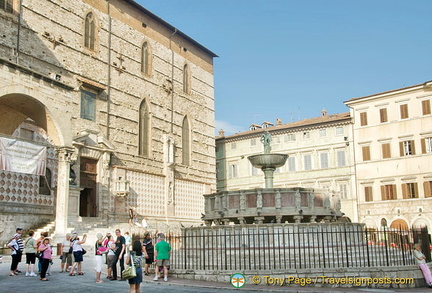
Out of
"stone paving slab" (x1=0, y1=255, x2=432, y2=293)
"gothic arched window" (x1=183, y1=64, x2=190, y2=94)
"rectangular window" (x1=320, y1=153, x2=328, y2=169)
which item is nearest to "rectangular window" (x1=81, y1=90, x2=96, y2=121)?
"gothic arched window" (x1=183, y1=64, x2=190, y2=94)

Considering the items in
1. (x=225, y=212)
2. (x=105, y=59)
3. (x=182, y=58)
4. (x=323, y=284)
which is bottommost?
(x=323, y=284)

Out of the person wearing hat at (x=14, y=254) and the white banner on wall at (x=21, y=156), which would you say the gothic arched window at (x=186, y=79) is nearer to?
the white banner on wall at (x=21, y=156)

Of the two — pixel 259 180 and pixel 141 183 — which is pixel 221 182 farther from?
pixel 141 183

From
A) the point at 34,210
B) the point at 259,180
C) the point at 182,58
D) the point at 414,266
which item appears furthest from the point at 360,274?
the point at 259,180

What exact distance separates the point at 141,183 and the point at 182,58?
11160 mm

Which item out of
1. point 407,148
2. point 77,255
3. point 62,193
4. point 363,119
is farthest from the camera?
point 363,119

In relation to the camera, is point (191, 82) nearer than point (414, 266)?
No

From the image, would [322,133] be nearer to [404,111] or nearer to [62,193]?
[404,111]

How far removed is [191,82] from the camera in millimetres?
36594

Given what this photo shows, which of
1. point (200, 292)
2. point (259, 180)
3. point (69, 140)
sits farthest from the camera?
point (259, 180)

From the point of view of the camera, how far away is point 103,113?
2717 centimetres

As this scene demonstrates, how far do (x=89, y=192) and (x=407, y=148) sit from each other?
78.7 ft

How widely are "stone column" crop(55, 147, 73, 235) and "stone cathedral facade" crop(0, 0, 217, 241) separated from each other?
42 mm

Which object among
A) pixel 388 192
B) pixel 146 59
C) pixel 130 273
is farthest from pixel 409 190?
pixel 130 273
